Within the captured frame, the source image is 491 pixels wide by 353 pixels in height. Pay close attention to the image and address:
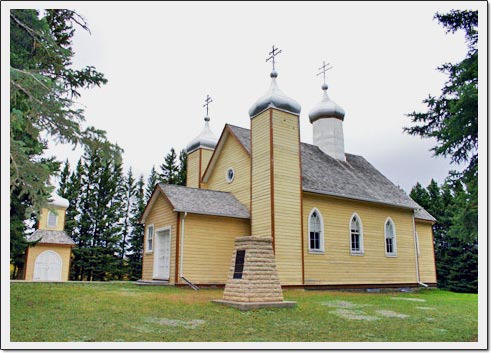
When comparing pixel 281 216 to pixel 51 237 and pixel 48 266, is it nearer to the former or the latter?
pixel 48 266

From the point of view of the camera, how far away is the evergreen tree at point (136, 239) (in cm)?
3406

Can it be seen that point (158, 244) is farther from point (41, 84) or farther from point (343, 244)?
point (41, 84)

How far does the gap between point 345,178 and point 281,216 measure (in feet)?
17.2

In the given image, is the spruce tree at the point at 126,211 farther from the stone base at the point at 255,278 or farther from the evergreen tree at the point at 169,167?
the stone base at the point at 255,278

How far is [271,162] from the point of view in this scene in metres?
14.8

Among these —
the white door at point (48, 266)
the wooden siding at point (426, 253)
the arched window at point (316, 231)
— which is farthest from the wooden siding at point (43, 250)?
the wooden siding at point (426, 253)

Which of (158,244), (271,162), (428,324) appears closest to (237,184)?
(271,162)

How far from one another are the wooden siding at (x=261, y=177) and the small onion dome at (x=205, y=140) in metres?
4.67

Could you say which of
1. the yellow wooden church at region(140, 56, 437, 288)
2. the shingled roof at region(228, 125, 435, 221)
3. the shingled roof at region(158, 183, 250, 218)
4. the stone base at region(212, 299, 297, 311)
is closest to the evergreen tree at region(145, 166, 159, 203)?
the yellow wooden church at region(140, 56, 437, 288)

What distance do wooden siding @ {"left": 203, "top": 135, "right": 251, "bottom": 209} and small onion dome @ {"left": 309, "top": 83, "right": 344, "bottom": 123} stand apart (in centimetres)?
598

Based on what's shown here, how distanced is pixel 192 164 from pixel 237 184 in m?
4.28

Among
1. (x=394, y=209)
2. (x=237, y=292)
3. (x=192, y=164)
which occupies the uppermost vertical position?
(x=192, y=164)

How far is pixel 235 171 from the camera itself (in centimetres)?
1736

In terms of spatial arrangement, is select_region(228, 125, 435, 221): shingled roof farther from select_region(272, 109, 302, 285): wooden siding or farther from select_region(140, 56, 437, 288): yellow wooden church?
select_region(272, 109, 302, 285): wooden siding
